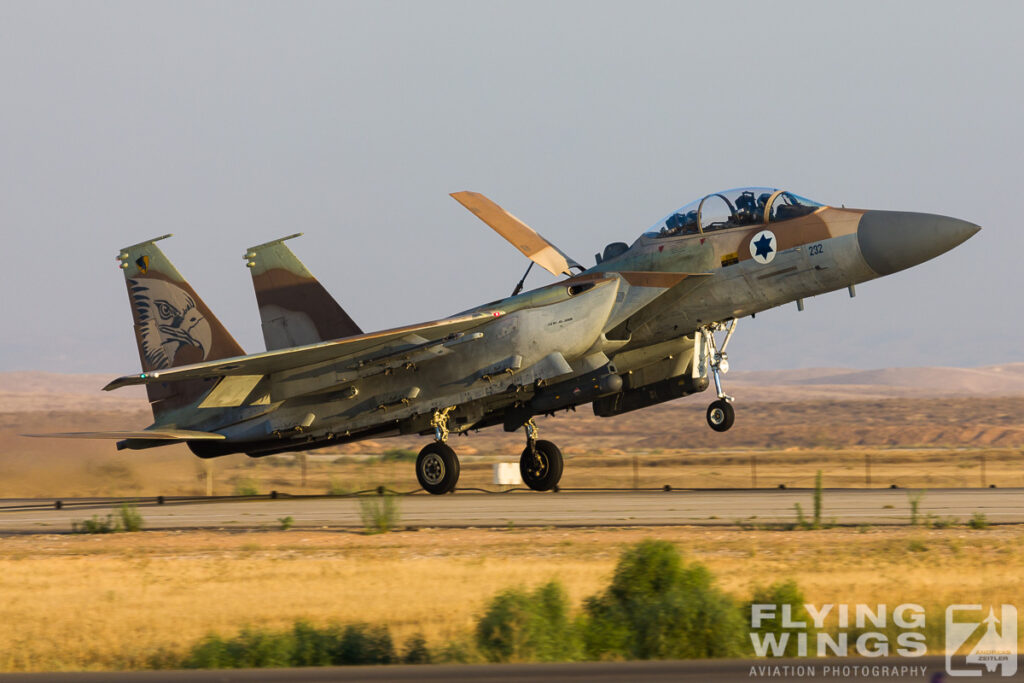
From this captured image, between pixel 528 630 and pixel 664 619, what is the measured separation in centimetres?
117

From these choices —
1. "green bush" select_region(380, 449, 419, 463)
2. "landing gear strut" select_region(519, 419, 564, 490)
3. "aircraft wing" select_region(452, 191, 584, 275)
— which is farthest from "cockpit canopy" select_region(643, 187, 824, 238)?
"green bush" select_region(380, 449, 419, 463)

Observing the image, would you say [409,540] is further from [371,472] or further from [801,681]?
[371,472]

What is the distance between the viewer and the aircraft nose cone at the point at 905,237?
703 inches

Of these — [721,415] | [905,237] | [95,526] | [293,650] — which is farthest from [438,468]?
[293,650]

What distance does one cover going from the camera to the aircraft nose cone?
58.6ft

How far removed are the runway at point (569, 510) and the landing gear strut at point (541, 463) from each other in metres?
0.30

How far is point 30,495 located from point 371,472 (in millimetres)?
11749

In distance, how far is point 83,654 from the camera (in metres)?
9.66

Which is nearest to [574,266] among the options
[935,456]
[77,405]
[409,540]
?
[409,540]

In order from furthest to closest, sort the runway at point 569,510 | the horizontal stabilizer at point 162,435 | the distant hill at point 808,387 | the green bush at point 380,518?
the distant hill at point 808,387
the horizontal stabilizer at point 162,435
the runway at point 569,510
the green bush at point 380,518

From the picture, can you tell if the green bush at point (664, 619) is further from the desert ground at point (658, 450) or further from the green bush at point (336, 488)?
the green bush at point (336, 488)

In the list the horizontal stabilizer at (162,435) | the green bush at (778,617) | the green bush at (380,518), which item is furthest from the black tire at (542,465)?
the green bush at (778,617)

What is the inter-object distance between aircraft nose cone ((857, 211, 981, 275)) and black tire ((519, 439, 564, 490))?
691cm

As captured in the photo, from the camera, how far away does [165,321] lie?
22.7m
